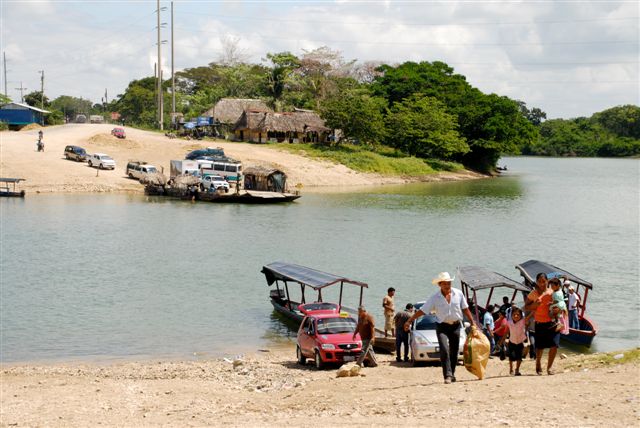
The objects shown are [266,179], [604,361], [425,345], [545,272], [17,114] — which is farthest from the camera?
[17,114]

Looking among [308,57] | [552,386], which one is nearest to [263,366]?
[552,386]

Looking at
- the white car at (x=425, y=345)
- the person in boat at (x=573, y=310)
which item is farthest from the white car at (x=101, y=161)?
the white car at (x=425, y=345)

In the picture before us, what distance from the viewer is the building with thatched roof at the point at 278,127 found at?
9525 cm

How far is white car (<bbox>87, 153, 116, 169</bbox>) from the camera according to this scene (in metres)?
74.9

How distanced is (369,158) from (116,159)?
30324 millimetres

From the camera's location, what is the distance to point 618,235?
166 feet

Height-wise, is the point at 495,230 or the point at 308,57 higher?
the point at 308,57

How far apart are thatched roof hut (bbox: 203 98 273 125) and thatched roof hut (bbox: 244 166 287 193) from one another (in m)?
33.5

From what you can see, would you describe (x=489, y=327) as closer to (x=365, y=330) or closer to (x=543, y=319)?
(x=365, y=330)

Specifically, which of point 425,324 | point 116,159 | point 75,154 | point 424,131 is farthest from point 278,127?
point 425,324

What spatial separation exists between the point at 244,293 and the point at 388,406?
18.3 metres

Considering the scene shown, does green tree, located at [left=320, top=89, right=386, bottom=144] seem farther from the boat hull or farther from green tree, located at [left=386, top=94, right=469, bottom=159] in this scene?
the boat hull

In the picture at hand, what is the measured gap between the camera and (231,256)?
39594mm

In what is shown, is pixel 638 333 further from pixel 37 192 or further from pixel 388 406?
pixel 37 192
